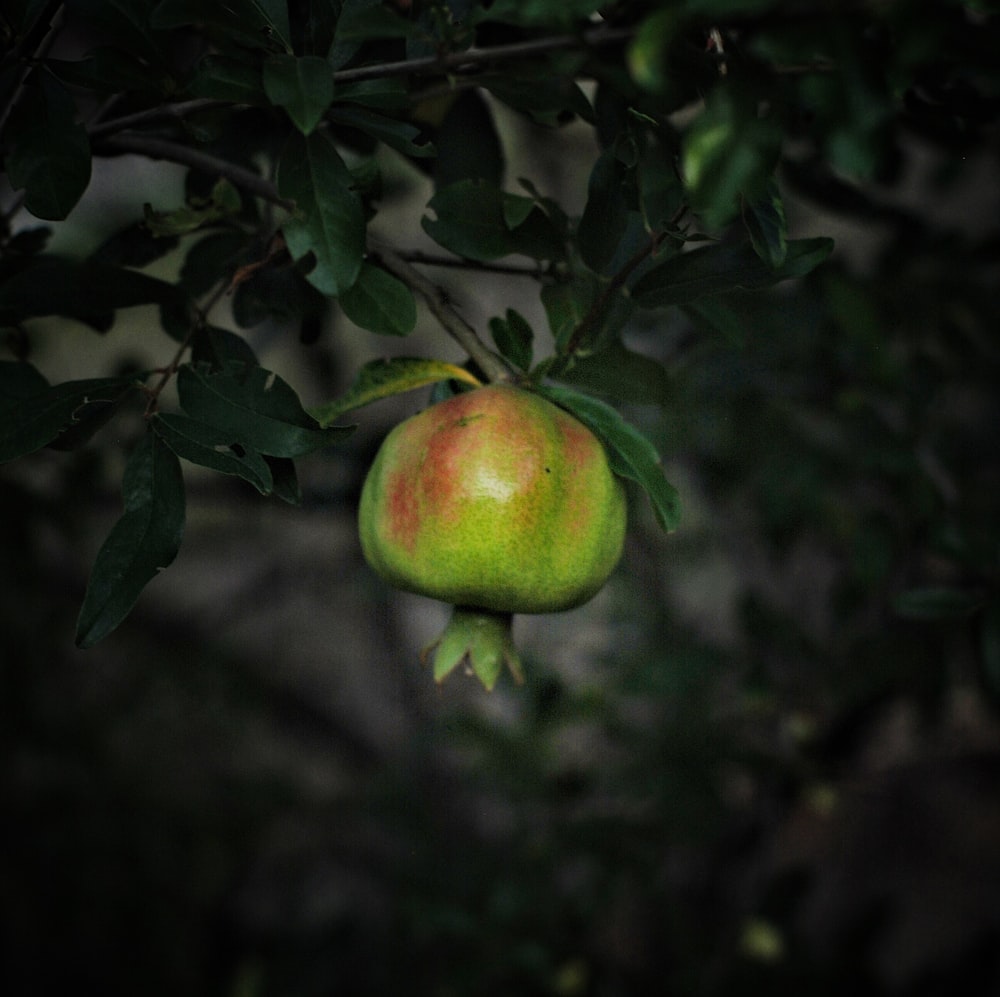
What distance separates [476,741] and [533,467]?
4.32 feet

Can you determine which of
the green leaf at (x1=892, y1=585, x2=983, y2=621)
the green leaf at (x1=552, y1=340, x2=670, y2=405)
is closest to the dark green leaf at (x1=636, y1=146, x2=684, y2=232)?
the green leaf at (x1=552, y1=340, x2=670, y2=405)

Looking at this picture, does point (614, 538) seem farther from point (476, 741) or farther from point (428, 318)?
point (428, 318)

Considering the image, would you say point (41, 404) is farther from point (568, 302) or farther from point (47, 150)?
point (568, 302)

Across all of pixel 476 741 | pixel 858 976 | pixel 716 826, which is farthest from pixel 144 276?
pixel 858 976

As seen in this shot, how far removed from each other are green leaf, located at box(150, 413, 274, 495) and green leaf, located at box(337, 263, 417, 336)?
0.11m

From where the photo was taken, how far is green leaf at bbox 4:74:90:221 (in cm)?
55

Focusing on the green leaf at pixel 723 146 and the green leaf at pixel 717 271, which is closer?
the green leaf at pixel 723 146

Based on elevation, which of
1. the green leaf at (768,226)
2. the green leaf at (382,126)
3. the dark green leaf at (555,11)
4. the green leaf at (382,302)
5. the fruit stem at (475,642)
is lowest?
the fruit stem at (475,642)

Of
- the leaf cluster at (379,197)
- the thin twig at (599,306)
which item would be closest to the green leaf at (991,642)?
the leaf cluster at (379,197)

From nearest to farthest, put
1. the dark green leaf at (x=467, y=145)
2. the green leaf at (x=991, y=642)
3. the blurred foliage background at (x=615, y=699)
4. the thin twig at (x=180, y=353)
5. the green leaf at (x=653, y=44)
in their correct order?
the green leaf at (x=653, y=44)
the thin twig at (x=180, y=353)
the dark green leaf at (x=467, y=145)
the green leaf at (x=991, y=642)
the blurred foliage background at (x=615, y=699)

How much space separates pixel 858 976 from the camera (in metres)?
1.66

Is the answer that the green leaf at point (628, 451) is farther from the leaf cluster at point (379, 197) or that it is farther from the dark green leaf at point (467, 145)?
the dark green leaf at point (467, 145)

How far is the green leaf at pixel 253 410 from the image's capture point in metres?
0.54

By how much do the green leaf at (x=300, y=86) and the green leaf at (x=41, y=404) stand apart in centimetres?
20
